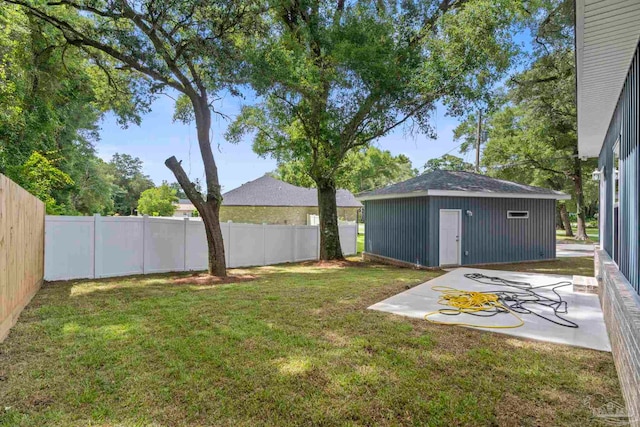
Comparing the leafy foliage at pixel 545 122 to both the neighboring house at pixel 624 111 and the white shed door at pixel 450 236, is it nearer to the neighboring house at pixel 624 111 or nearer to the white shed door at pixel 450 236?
the white shed door at pixel 450 236

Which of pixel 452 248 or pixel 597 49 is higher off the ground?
pixel 597 49

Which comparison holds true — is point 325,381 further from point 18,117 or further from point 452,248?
point 18,117

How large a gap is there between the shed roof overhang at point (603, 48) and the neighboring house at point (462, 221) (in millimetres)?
5498

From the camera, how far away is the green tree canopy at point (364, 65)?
8961mm

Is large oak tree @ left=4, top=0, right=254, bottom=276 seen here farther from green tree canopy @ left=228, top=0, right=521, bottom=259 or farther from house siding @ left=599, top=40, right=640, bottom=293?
house siding @ left=599, top=40, right=640, bottom=293

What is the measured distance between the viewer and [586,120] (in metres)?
6.03

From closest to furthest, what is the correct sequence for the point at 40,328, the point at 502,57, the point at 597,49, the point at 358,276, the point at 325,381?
the point at 325,381, the point at 597,49, the point at 40,328, the point at 358,276, the point at 502,57

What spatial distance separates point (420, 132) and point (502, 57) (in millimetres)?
2965

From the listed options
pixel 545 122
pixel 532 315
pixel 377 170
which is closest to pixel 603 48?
pixel 532 315

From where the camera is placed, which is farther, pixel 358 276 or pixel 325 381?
pixel 358 276

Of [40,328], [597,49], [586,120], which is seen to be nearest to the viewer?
[597,49]

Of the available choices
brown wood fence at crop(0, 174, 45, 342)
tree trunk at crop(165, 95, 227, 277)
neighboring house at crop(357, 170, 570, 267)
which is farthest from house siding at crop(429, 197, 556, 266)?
brown wood fence at crop(0, 174, 45, 342)

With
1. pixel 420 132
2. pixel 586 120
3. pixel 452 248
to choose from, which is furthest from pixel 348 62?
pixel 452 248

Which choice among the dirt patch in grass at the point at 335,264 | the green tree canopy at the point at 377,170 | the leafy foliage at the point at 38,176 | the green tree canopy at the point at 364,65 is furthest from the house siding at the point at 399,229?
the green tree canopy at the point at 377,170
